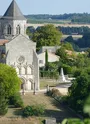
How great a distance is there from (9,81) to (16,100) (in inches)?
83.4

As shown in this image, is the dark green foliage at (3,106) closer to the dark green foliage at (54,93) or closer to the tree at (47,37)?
the dark green foliage at (54,93)

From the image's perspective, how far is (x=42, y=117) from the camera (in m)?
29.8

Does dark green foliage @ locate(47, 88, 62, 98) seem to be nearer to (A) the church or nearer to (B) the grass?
(A) the church

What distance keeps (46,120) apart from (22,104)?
377 cm

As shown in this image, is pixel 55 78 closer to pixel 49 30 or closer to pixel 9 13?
pixel 9 13

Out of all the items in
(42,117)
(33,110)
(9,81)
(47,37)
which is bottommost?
(42,117)

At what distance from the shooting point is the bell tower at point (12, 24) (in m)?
38.8

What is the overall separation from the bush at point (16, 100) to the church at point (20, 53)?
13.6 ft

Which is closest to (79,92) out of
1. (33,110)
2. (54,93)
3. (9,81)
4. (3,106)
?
Answer: (33,110)

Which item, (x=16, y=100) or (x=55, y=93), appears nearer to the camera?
(x=16, y=100)

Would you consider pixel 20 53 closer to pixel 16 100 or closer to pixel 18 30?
pixel 18 30

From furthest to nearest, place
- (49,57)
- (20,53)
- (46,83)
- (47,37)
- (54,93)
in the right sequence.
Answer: (47,37), (49,57), (46,83), (20,53), (54,93)

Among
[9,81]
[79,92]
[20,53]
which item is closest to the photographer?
[79,92]

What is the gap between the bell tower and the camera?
38781mm
